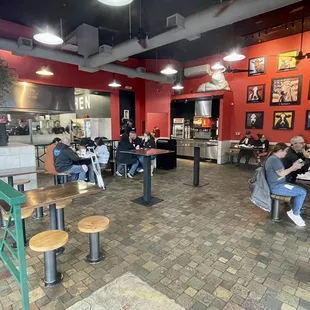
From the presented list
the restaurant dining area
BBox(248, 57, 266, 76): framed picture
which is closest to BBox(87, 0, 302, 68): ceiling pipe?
the restaurant dining area

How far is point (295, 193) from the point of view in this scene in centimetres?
338

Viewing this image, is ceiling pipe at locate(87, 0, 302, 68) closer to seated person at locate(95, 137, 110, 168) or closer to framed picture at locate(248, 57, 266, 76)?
seated person at locate(95, 137, 110, 168)

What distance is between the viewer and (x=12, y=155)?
441 cm

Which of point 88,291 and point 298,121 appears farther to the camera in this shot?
point 298,121

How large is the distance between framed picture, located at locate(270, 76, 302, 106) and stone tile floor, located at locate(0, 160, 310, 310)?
187 inches

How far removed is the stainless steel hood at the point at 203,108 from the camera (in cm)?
884

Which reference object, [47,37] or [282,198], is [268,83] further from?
[47,37]

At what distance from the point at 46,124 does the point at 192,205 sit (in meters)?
7.11

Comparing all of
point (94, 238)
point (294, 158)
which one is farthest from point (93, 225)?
point (294, 158)

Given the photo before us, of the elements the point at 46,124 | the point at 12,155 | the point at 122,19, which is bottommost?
the point at 12,155

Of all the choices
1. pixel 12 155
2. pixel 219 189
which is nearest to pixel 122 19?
pixel 12 155

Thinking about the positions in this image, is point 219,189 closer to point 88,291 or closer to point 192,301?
point 192,301

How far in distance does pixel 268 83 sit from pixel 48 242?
26.9 feet

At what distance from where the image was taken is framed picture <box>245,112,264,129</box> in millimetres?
8055
